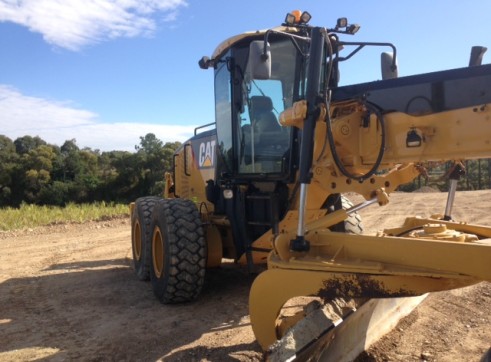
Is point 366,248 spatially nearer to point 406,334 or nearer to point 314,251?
point 314,251

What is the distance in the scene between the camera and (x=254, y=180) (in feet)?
16.0

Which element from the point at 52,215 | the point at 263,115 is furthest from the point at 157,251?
the point at 52,215

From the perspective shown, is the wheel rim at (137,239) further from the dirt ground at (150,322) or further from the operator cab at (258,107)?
the operator cab at (258,107)

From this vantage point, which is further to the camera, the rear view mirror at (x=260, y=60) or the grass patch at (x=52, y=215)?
the grass patch at (x=52, y=215)

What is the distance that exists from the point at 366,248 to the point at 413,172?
4.53ft

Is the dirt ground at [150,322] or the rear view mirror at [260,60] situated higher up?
the rear view mirror at [260,60]

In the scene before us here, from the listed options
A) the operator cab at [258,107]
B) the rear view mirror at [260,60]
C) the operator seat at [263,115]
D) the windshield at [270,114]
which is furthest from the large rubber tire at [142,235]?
the rear view mirror at [260,60]

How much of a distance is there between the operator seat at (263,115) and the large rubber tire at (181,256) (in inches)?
48.3

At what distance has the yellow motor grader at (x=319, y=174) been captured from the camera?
2.68 meters

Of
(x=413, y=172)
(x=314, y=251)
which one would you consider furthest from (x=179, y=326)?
(x=413, y=172)

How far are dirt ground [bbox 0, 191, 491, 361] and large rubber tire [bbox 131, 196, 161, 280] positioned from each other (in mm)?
193

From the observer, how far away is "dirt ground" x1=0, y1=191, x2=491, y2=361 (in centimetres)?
367

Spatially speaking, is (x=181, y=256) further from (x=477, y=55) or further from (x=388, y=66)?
(x=477, y=55)

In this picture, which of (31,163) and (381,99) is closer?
(381,99)
